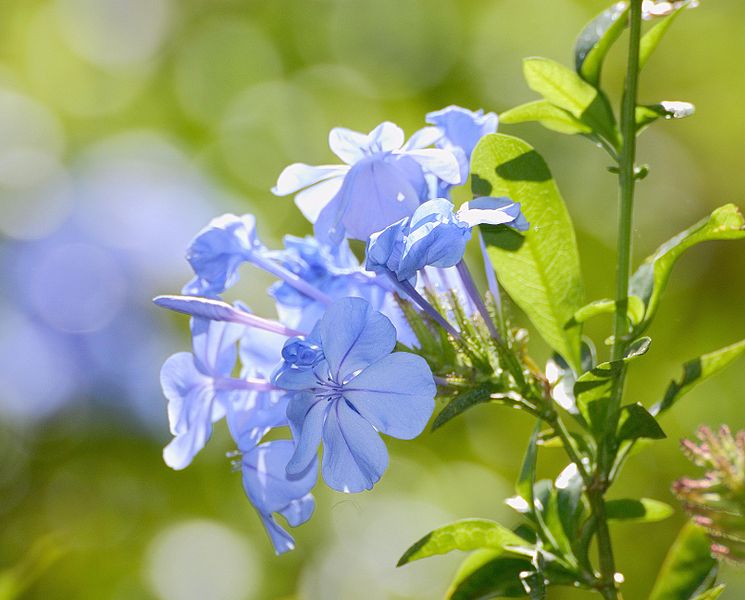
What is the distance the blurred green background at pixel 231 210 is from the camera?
7.60 ft

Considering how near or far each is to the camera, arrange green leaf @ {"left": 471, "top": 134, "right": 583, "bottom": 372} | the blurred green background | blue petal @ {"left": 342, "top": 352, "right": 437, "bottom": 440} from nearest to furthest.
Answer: blue petal @ {"left": 342, "top": 352, "right": 437, "bottom": 440}, green leaf @ {"left": 471, "top": 134, "right": 583, "bottom": 372}, the blurred green background

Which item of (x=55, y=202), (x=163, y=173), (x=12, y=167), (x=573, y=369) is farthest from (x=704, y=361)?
(x=12, y=167)

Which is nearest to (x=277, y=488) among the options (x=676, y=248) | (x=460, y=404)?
(x=460, y=404)

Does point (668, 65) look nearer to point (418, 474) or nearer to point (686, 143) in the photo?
point (686, 143)

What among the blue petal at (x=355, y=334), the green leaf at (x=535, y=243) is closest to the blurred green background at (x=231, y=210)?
the green leaf at (x=535, y=243)

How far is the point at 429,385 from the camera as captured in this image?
76cm

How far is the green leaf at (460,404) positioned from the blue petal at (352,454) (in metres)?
0.06

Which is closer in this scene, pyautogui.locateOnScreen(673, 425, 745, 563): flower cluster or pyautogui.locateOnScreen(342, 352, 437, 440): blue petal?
pyautogui.locateOnScreen(342, 352, 437, 440): blue petal

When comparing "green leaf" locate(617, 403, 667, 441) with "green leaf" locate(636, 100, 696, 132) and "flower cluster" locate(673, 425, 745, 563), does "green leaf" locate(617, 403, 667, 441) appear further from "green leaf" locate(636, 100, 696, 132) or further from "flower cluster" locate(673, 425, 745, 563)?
"green leaf" locate(636, 100, 696, 132)

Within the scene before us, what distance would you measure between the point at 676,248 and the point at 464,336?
22 centimetres

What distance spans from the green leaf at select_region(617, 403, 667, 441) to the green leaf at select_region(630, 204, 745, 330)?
0.10m

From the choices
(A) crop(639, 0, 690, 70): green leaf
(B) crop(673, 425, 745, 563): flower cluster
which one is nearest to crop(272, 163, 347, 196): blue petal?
(A) crop(639, 0, 690, 70): green leaf

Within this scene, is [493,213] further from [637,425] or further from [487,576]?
[487,576]

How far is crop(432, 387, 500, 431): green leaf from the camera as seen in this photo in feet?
2.64
